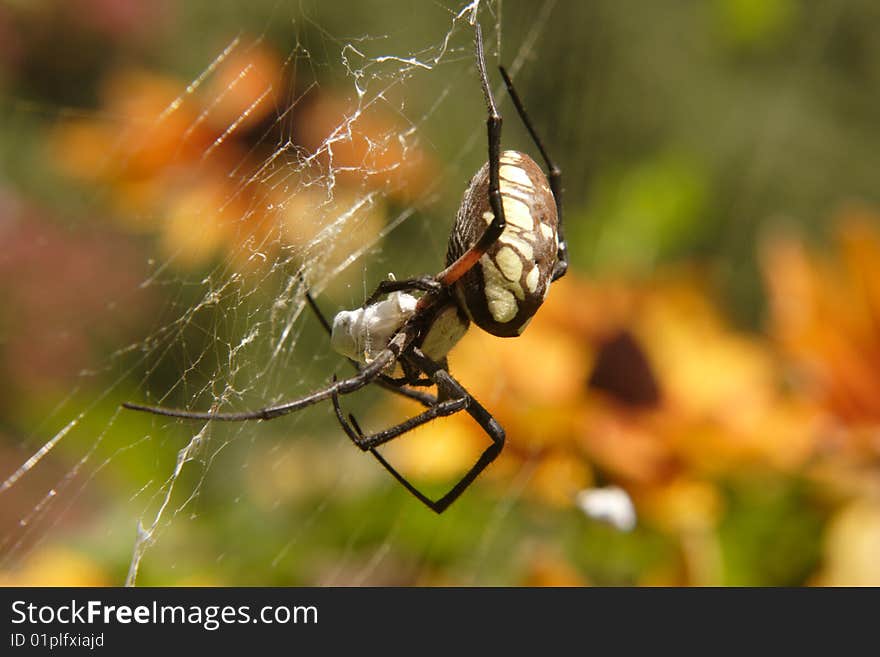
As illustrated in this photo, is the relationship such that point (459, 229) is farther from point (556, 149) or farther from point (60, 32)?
point (60, 32)

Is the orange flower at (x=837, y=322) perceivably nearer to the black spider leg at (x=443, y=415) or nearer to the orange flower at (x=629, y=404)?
the orange flower at (x=629, y=404)

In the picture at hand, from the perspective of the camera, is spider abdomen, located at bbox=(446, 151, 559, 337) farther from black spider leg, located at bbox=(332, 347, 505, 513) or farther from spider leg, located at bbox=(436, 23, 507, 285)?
black spider leg, located at bbox=(332, 347, 505, 513)

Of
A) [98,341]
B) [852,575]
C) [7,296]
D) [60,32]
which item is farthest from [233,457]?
[852,575]

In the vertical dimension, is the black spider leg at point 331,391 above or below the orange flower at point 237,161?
below

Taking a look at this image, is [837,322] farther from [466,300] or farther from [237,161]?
[237,161]

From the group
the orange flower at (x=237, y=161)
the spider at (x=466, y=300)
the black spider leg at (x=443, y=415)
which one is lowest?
the black spider leg at (x=443, y=415)

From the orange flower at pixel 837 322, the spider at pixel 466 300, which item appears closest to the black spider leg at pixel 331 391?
the spider at pixel 466 300
